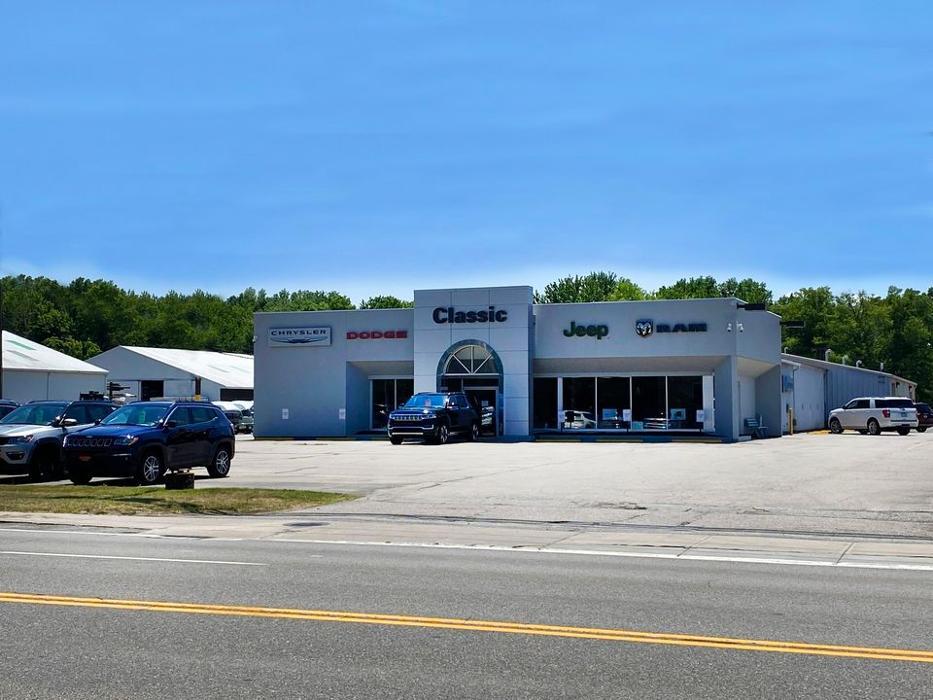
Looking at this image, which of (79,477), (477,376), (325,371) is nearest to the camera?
(79,477)

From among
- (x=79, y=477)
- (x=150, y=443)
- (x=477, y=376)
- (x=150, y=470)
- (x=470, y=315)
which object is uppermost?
(x=470, y=315)

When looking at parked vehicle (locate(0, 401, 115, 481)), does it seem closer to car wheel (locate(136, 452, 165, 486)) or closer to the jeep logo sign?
car wheel (locate(136, 452, 165, 486))

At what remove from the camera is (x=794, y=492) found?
21.3 meters

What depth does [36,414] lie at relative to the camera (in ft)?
82.6

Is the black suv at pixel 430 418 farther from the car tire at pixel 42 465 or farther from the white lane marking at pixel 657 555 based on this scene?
the white lane marking at pixel 657 555

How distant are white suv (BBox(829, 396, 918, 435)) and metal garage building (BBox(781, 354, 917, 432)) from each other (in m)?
2.61

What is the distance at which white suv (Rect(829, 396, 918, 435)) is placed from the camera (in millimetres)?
52950

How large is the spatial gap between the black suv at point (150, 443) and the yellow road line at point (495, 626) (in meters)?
12.8

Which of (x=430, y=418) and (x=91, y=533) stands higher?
(x=430, y=418)

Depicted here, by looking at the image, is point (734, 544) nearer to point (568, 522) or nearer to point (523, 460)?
point (568, 522)

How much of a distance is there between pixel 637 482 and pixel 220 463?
983cm

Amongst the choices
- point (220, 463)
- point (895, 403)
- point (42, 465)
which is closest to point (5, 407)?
point (42, 465)

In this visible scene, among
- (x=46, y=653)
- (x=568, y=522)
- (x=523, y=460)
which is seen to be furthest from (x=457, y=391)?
(x=46, y=653)

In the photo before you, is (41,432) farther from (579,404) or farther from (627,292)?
(627,292)
